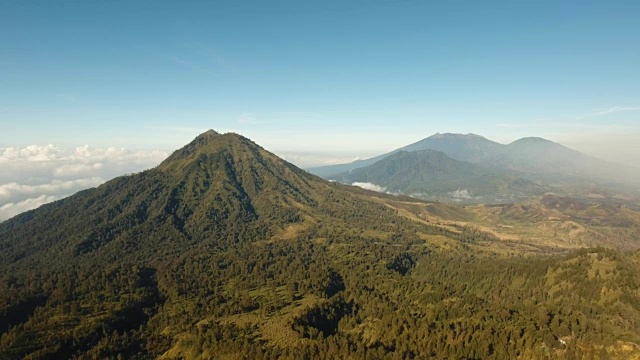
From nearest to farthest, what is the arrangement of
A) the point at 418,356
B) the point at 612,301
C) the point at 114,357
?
1. the point at 418,356
2. the point at 114,357
3. the point at 612,301

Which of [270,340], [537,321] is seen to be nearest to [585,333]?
[537,321]

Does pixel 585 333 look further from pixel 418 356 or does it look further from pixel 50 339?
pixel 50 339

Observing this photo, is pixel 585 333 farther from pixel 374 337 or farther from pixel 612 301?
pixel 374 337

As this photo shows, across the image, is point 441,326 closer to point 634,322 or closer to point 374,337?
point 374,337

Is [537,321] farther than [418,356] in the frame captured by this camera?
Yes

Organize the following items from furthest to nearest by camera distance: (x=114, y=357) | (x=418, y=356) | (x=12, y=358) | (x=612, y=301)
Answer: (x=612, y=301) < (x=114, y=357) < (x=12, y=358) < (x=418, y=356)

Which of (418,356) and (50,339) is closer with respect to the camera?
(418,356)

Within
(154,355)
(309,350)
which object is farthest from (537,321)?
(154,355)

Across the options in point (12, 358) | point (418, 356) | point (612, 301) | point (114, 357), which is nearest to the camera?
point (418, 356)

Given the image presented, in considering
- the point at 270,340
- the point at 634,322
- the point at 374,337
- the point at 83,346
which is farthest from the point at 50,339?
the point at 634,322
